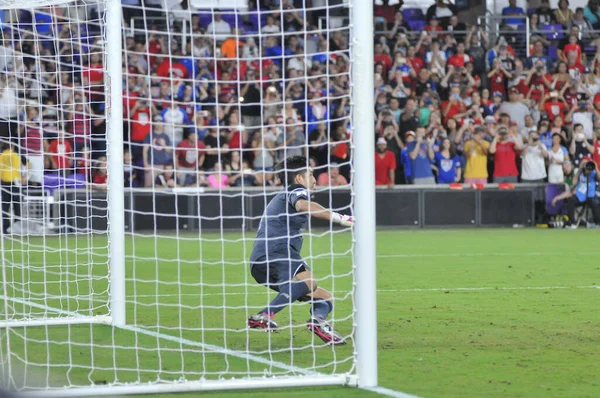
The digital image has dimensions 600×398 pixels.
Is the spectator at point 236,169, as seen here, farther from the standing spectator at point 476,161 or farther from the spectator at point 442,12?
the spectator at point 442,12

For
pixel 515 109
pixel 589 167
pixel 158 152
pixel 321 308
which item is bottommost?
pixel 321 308

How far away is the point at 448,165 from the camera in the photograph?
26.0m

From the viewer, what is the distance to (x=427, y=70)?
28172 mm

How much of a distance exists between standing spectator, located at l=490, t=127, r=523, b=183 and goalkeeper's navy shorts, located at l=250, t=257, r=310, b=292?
18445 mm

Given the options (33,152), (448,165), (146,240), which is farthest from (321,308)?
(448,165)

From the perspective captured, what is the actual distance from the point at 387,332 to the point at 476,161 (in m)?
17.7

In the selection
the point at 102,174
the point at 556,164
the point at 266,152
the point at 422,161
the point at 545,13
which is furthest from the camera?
the point at 545,13

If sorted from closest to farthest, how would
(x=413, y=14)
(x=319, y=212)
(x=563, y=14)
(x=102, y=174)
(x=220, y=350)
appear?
(x=220, y=350) → (x=319, y=212) → (x=102, y=174) → (x=413, y=14) → (x=563, y=14)

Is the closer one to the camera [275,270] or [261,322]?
[261,322]

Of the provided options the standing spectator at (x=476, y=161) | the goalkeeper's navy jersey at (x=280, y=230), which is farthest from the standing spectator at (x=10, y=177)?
the standing spectator at (x=476, y=161)

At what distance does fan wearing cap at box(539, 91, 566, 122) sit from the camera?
28109 mm

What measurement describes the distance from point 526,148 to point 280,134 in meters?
7.69

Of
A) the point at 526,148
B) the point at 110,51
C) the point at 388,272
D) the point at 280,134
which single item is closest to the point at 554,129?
the point at 526,148

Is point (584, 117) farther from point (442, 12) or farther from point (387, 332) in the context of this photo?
point (387, 332)
